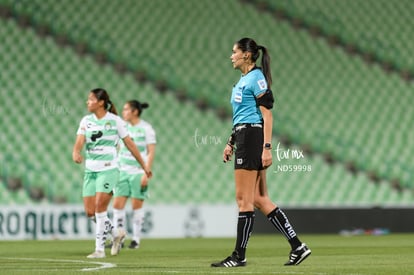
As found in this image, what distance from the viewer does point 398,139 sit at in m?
19.4

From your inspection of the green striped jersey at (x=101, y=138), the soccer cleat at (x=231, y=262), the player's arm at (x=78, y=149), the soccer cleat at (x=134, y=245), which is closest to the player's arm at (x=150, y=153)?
the soccer cleat at (x=134, y=245)

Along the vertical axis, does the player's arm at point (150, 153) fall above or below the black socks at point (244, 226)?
above

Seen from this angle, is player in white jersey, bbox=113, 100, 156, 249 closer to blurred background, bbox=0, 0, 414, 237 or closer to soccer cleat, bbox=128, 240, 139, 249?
soccer cleat, bbox=128, 240, 139, 249

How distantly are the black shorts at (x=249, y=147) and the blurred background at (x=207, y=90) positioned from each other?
8.94 meters

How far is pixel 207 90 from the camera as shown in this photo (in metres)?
18.7

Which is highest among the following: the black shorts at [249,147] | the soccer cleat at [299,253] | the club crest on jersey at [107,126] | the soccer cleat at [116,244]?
the club crest on jersey at [107,126]

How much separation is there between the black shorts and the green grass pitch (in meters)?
0.85

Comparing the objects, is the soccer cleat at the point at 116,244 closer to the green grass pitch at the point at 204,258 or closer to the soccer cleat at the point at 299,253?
the green grass pitch at the point at 204,258

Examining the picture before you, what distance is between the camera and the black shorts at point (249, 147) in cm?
765

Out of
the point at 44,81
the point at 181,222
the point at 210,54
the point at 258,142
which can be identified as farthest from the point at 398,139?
the point at 258,142

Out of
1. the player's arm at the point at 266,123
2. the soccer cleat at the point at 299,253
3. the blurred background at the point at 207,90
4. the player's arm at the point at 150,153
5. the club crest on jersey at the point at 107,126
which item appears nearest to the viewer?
the player's arm at the point at 266,123

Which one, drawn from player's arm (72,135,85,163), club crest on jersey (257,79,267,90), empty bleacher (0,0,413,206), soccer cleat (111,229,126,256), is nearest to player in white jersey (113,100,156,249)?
soccer cleat (111,229,126,256)

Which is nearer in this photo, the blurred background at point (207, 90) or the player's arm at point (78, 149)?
the player's arm at point (78, 149)

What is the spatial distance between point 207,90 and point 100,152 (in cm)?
900
